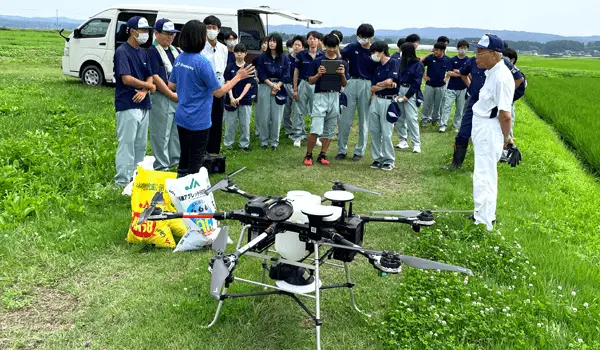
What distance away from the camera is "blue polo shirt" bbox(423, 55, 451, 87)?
1090 centimetres

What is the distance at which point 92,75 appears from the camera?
48.1 ft

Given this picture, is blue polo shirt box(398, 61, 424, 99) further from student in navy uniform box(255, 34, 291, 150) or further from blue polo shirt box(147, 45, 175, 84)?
blue polo shirt box(147, 45, 175, 84)

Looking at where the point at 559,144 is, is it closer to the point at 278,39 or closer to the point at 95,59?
the point at 278,39

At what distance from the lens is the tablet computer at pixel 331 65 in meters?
7.46

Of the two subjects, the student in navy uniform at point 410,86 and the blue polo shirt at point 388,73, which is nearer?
the blue polo shirt at point 388,73

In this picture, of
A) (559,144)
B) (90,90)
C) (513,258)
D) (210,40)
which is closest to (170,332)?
(513,258)

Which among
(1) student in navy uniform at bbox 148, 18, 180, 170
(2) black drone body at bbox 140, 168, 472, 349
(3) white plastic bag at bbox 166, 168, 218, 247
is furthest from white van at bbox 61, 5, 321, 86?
(2) black drone body at bbox 140, 168, 472, 349

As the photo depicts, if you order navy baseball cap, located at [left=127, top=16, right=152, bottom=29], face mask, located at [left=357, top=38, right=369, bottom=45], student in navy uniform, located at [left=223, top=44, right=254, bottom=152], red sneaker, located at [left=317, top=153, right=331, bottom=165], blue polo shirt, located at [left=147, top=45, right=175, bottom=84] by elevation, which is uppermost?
face mask, located at [left=357, top=38, right=369, bottom=45]

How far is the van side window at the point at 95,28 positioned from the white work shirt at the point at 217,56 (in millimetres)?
7862

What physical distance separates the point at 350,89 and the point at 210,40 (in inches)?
90.2

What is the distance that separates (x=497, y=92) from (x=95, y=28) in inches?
495

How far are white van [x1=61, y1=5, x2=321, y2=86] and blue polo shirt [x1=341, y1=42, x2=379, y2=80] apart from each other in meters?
5.40

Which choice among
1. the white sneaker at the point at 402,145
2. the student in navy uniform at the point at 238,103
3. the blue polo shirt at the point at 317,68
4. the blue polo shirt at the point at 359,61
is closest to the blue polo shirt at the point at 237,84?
the student in navy uniform at the point at 238,103

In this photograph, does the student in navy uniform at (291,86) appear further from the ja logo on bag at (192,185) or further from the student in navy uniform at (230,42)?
the ja logo on bag at (192,185)
